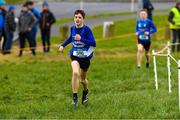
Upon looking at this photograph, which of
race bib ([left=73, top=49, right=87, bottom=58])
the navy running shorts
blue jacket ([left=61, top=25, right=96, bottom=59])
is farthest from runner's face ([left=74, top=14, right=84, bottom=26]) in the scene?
the navy running shorts

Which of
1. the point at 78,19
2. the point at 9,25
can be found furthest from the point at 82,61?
the point at 9,25

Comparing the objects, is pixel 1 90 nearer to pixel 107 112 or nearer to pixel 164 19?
pixel 107 112

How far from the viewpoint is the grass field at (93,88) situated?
10812 mm

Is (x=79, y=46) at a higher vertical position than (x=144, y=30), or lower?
higher

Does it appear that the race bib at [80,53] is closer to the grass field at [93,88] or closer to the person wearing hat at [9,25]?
A: the grass field at [93,88]

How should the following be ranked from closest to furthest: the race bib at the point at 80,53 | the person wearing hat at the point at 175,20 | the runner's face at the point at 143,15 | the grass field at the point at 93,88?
the grass field at the point at 93,88 < the race bib at the point at 80,53 < the runner's face at the point at 143,15 < the person wearing hat at the point at 175,20

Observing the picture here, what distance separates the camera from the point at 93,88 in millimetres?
14805

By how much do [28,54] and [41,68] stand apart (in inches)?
141

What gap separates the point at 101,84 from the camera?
15.4 m

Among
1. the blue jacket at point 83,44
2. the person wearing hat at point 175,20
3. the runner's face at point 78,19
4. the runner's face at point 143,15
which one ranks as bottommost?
the person wearing hat at point 175,20

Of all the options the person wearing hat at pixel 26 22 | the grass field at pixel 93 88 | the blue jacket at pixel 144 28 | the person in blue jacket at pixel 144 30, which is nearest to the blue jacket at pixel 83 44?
the grass field at pixel 93 88

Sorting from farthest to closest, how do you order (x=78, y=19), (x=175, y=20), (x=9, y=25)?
1. (x=175, y=20)
2. (x=9, y=25)
3. (x=78, y=19)

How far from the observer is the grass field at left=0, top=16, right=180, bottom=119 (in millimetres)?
10812

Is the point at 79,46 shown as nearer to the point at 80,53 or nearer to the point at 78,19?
the point at 80,53
